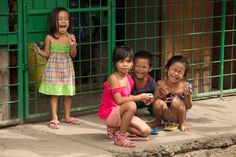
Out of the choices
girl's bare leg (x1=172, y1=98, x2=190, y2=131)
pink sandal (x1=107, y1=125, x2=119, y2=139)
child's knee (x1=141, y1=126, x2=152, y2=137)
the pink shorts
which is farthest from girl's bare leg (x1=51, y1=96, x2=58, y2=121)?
girl's bare leg (x1=172, y1=98, x2=190, y2=131)

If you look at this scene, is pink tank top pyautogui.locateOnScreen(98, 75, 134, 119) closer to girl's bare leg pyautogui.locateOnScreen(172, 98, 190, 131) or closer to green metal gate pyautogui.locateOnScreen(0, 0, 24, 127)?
girl's bare leg pyautogui.locateOnScreen(172, 98, 190, 131)

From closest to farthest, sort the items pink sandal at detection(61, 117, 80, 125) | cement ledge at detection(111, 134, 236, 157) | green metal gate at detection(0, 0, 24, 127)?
1. cement ledge at detection(111, 134, 236, 157)
2. green metal gate at detection(0, 0, 24, 127)
3. pink sandal at detection(61, 117, 80, 125)

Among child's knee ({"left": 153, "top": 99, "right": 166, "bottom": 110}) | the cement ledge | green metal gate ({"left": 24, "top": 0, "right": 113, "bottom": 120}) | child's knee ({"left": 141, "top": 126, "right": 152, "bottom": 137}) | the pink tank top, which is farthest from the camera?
green metal gate ({"left": 24, "top": 0, "right": 113, "bottom": 120})

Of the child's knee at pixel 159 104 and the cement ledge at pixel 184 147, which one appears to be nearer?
the cement ledge at pixel 184 147

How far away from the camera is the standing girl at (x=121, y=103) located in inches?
241

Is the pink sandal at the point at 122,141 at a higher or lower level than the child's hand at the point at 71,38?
lower

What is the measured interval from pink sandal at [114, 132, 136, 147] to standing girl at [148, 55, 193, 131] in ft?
2.65

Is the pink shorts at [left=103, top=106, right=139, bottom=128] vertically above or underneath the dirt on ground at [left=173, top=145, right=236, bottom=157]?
above

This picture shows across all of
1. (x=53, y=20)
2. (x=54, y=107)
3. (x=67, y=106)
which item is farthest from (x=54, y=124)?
(x=53, y=20)

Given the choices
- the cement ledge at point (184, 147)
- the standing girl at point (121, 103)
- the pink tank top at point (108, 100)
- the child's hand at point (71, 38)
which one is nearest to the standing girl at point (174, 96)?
the cement ledge at point (184, 147)

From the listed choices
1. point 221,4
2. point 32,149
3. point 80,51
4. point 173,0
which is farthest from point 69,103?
point 221,4

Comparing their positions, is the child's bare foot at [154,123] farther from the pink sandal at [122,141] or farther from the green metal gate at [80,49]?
the green metal gate at [80,49]

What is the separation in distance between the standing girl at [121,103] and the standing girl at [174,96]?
0.56 m

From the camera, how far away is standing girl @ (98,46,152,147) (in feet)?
20.1
